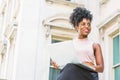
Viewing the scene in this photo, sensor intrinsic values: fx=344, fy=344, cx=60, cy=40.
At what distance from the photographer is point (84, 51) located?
9.99 feet

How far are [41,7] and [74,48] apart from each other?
7.10m

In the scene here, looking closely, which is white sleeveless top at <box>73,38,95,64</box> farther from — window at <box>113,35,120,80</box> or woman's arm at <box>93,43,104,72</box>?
window at <box>113,35,120,80</box>

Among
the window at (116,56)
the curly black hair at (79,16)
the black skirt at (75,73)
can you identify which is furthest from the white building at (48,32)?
the black skirt at (75,73)

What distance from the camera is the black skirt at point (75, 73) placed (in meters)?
2.82

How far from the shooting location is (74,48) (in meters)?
3.08

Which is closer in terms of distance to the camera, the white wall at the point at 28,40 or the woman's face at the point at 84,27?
the woman's face at the point at 84,27

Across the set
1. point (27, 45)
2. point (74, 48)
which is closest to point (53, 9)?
point (27, 45)

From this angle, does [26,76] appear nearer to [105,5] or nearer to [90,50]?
[105,5]

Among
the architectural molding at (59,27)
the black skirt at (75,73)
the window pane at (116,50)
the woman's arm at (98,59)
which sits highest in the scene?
the architectural molding at (59,27)

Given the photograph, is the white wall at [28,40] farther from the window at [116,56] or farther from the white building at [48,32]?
the window at [116,56]

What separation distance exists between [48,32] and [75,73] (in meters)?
7.00

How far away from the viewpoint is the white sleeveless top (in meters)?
3.02

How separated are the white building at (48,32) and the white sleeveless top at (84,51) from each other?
5.65m

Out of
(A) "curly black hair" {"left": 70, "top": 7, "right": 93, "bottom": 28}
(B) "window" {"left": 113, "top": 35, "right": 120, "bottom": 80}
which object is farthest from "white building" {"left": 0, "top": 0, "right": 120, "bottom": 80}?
(A) "curly black hair" {"left": 70, "top": 7, "right": 93, "bottom": 28}
